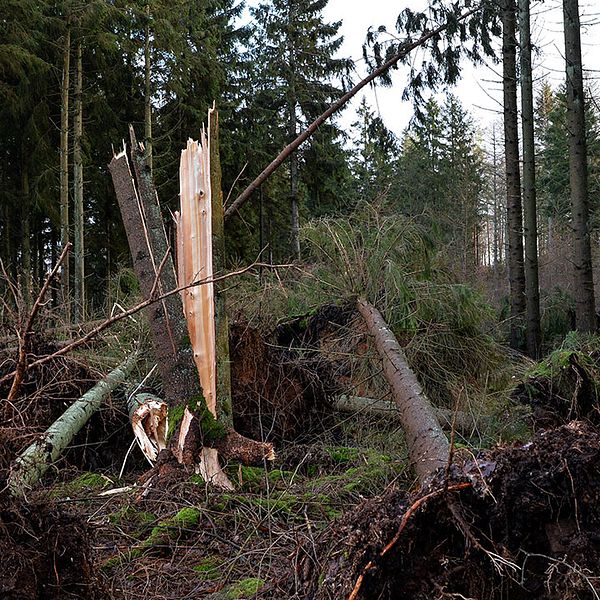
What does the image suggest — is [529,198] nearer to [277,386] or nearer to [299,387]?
[299,387]

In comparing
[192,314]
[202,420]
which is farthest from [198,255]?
[202,420]

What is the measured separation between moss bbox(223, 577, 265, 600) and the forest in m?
0.02

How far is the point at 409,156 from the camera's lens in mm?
30859

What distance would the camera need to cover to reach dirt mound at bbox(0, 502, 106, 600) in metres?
2.26

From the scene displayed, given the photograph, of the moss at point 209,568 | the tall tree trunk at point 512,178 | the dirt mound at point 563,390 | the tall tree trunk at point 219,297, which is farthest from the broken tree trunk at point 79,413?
the tall tree trunk at point 512,178

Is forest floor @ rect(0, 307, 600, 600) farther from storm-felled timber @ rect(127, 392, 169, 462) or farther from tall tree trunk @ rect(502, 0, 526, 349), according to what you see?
tall tree trunk @ rect(502, 0, 526, 349)

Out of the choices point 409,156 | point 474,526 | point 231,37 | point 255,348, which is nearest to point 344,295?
point 255,348

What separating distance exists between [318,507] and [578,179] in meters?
7.76

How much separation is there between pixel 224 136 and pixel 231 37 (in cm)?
517

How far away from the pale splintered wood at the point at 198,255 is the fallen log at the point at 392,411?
1657mm

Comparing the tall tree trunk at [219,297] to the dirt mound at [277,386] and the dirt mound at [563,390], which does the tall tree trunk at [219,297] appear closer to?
the dirt mound at [277,386]

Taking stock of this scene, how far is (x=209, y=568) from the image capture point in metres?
3.38

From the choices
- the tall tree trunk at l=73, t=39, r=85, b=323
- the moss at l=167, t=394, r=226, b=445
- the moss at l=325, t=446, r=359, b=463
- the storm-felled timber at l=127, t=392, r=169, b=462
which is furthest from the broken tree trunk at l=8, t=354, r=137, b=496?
the tall tree trunk at l=73, t=39, r=85, b=323

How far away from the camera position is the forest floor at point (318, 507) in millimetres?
1970
